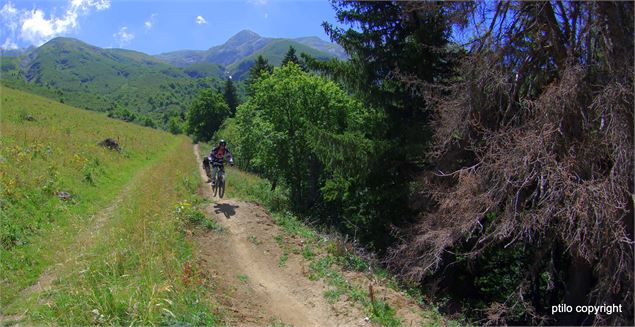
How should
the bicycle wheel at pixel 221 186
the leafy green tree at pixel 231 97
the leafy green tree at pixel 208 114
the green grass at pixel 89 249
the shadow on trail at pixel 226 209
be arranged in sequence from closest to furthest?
the green grass at pixel 89 249
the shadow on trail at pixel 226 209
the bicycle wheel at pixel 221 186
the leafy green tree at pixel 208 114
the leafy green tree at pixel 231 97

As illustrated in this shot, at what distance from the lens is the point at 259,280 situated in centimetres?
900

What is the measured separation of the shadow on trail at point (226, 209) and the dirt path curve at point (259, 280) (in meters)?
0.14

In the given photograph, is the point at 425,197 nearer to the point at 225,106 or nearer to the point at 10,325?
the point at 10,325

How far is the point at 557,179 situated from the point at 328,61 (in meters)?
8.79

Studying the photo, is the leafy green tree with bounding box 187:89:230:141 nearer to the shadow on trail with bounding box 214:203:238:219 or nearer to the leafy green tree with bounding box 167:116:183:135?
the leafy green tree with bounding box 167:116:183:135

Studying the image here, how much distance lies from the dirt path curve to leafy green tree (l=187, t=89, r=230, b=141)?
224 feet

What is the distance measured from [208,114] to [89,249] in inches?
2909

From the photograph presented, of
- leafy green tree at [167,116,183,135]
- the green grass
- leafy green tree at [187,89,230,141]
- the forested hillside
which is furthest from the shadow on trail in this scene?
leafy green tree at [167,116,183,135]

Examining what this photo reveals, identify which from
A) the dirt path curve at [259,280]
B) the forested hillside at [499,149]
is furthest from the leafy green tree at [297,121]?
the dirt path curve at [259,280]

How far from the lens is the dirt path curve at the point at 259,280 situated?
24.2 ft

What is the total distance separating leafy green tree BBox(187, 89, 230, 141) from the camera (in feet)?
257

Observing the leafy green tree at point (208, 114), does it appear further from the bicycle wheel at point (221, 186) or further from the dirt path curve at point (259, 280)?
the dirt path curve at point (259, 280)

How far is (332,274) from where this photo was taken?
9000 mm

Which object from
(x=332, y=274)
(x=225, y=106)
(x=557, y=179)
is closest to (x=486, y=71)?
(x=557, y=179)
